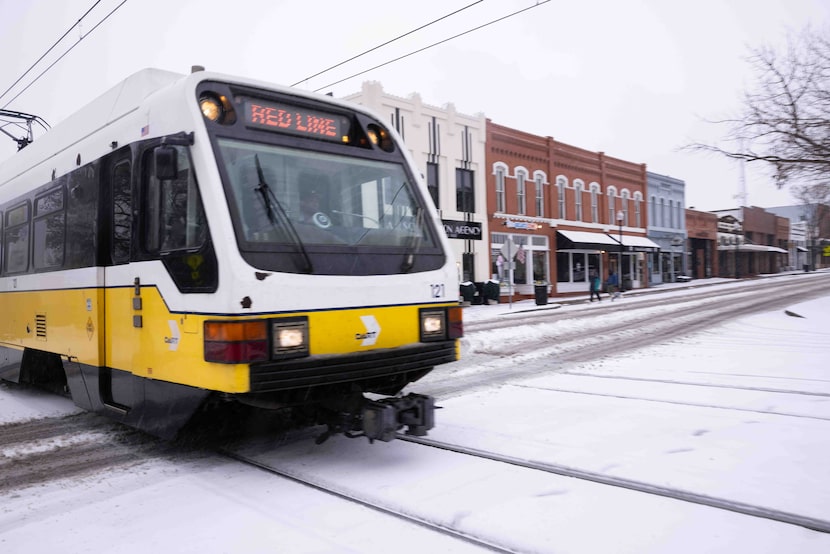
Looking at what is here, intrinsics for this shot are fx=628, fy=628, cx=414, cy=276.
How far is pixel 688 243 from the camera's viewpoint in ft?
167

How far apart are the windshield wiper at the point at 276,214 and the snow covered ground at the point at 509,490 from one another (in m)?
1.62

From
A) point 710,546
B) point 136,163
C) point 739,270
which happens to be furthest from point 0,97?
point 739,270

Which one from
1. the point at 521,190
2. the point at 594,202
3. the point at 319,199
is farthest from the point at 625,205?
the point at 319,199

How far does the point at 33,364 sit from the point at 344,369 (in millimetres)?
5122

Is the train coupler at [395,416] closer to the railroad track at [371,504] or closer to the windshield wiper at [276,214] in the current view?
the railroad track at [371,504]

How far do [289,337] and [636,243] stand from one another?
127 feet

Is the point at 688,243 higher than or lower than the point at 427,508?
higher

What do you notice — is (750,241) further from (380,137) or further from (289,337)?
(289,337)

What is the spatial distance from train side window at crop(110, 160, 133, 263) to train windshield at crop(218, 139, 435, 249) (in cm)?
130

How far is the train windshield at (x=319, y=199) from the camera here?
4.55 meters

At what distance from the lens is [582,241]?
34625 mm

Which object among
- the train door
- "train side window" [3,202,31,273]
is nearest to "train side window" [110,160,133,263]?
the train door

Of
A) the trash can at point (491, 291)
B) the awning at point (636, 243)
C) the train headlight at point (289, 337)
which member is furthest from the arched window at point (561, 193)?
the train headlight at point (289, 337)

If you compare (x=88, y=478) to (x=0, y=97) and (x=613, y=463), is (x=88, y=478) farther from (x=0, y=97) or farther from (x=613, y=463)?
(x=0, y=97)
